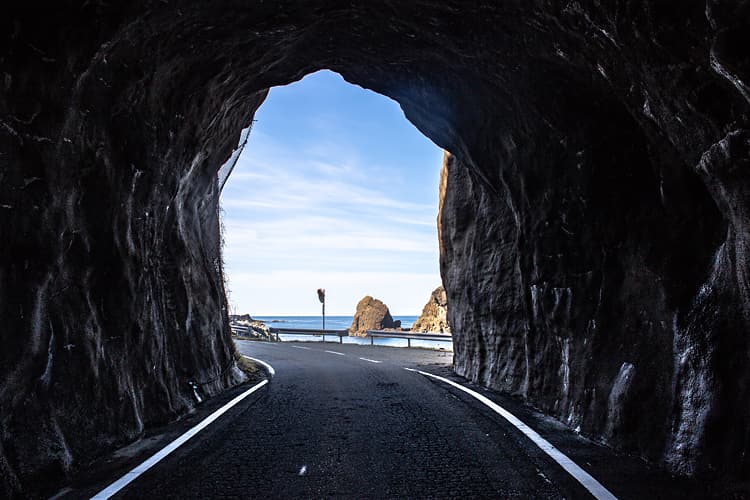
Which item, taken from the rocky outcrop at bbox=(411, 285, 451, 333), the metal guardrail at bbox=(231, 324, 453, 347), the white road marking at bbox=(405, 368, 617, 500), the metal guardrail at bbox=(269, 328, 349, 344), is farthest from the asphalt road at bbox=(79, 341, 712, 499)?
the rocky outcrop at bbox=(411, 285, 451, 333)

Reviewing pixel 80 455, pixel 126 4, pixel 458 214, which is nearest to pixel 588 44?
pixel 126 4

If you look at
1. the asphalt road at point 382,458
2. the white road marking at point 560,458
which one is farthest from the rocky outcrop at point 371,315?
the white road marking at point 560,458

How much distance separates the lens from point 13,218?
4793mm

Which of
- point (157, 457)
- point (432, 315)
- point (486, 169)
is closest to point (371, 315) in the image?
point (432, 315)

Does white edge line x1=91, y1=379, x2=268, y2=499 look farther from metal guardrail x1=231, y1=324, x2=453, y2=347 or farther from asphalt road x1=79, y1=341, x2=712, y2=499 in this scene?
metal guardrail x1=231, y1=324, x2=453, y2=347

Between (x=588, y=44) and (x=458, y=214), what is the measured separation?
10.00 metres

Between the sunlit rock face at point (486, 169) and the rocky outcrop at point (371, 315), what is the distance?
274 feet

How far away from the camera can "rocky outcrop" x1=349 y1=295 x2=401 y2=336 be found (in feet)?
308

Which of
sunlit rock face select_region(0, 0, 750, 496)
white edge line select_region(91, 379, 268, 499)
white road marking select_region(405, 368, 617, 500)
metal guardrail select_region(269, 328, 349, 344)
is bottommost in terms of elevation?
white edge line select_region(91, 379, 268, 499)

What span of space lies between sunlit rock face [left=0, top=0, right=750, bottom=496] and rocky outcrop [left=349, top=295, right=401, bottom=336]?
A: 83656 millimetres

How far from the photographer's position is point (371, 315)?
94.7m

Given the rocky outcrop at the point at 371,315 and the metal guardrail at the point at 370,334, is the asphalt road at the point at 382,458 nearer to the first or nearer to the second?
the metal guardrail at the point at 370,334

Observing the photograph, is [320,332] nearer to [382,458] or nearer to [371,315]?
[382,458]

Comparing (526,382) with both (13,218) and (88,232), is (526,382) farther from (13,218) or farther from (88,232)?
(13,218)
